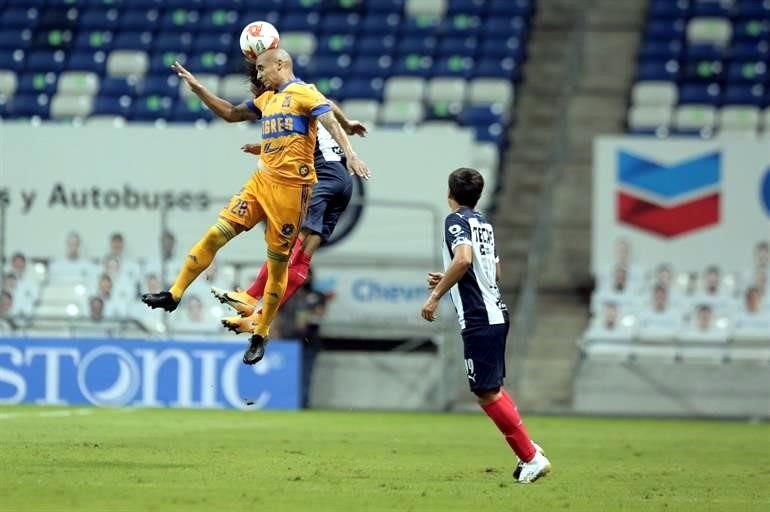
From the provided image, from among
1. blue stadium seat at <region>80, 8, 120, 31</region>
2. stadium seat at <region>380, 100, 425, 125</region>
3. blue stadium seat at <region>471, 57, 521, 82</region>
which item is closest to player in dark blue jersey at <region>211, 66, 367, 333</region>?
stadium seat at <region>380, 100, 425, 125</region>

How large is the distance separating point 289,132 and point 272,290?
51.3 inches

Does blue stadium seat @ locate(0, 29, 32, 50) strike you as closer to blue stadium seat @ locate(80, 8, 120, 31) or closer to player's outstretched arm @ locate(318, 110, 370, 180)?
blue stadium seat @ locate(80, 8, 120, 31)

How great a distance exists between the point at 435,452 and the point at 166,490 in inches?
183

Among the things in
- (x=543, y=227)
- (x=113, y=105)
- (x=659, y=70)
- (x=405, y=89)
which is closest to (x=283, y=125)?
(x=543, y=227)

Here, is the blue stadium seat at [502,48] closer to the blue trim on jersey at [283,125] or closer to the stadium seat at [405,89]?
the stadium seat at [405,89]

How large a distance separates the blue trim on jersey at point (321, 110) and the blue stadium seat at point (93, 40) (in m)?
16.4

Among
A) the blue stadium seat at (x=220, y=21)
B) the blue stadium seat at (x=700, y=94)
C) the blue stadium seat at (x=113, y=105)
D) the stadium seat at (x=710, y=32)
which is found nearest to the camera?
the blue stadium seat at (x=700, y=94)

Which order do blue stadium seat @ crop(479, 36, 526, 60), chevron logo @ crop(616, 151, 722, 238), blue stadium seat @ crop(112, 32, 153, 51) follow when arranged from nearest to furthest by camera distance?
chevron logo @ crop(616, 151, 722, 238)
blue stadium seat @ crop(479, 36, 526, 60)
blue stadium seat @ crop(112, 32, 153, 51)

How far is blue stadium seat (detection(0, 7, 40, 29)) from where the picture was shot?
29.9 m

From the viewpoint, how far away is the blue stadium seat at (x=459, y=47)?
28.0 m

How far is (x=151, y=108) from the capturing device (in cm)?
2697

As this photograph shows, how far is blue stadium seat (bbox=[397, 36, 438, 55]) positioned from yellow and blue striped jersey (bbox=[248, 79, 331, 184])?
14.8 metres

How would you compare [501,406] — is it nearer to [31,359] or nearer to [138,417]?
[138,417]

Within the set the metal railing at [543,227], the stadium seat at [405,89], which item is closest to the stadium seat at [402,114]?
the stadium seat at [405,89]
